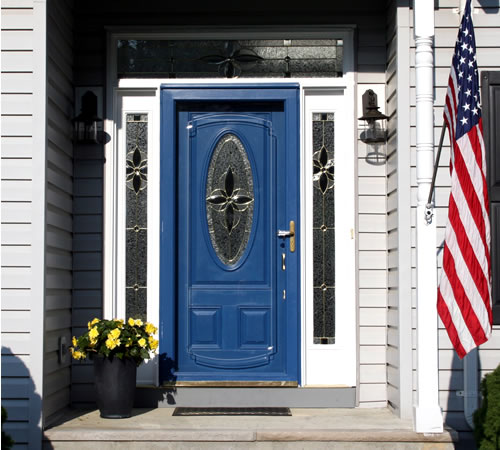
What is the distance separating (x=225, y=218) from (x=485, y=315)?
2.03 m

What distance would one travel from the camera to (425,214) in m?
4.73

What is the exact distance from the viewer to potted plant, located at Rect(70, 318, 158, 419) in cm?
502

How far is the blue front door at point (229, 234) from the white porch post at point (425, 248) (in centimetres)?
109

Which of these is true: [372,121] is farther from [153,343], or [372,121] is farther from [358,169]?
[153,343]

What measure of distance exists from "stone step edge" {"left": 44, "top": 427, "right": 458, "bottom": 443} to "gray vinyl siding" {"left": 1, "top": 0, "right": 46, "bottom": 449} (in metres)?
0.33

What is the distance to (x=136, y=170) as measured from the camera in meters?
5.70

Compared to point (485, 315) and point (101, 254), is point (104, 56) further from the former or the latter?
Result: point (485, 315)

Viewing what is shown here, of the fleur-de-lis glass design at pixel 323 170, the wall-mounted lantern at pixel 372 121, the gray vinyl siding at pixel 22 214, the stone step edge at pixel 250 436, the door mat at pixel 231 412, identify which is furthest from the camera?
the fleur-de-lis glass design at pixel 323 170

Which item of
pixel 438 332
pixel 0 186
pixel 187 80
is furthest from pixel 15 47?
pixel 438 332

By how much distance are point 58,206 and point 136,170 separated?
70cm

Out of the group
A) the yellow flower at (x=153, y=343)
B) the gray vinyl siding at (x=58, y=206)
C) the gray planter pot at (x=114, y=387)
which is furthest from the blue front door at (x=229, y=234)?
the gray vinyl siding at (x=58, y=206)

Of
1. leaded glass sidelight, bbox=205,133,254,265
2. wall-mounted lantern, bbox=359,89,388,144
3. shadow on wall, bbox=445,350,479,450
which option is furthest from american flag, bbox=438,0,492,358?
leaded glass sidelight, bbox=205,133,254,265

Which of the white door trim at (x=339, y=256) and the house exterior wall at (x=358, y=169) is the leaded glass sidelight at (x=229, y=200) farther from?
the house exterior wall at (x=358, y=169)

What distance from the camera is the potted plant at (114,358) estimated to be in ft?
16.5
